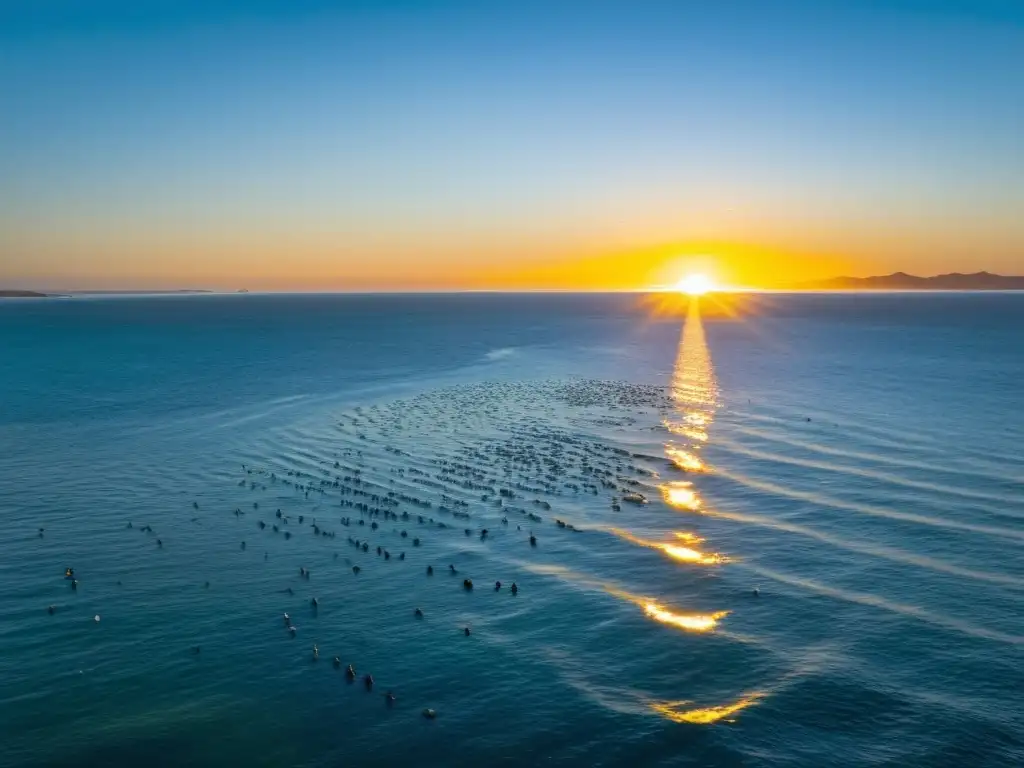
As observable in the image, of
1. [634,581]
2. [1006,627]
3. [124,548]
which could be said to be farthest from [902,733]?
[124,548]

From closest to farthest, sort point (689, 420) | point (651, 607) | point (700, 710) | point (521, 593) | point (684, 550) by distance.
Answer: point (700, 710), point (651, 607), point (521, 593), point (684, 550), point (689, 420)

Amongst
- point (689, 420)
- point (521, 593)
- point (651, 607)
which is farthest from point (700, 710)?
point (689, 420)

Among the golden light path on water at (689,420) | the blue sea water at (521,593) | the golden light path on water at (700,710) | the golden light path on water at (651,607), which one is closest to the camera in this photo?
the blue sea water at (521,593)

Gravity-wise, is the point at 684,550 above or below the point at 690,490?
below

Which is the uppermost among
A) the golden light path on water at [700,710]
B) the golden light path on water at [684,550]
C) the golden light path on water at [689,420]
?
the golden light path on water at [689,420]

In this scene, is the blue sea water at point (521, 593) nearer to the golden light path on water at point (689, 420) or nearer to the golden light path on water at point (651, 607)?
the golden light path on water at point (651, 607)

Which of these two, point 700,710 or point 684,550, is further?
point 684,550

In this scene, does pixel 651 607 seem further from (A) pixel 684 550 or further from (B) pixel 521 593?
(A) pixel 684 550

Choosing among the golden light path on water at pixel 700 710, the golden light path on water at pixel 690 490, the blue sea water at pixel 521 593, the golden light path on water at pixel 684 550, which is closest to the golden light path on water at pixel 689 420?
the golden light path on water at pixel 690 490
